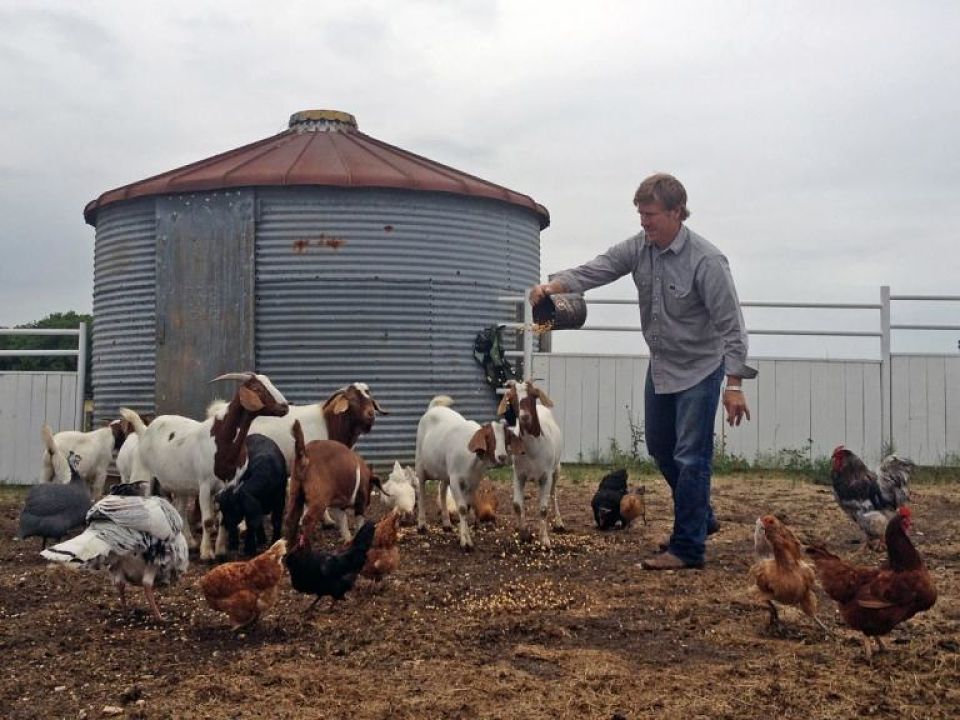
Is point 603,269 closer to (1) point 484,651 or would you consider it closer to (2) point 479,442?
(2) point 479,442

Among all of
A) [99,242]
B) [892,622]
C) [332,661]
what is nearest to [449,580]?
[332,661]

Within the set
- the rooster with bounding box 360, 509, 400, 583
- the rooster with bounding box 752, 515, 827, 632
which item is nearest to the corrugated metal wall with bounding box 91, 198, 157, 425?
the rooster with bounding box 360, 509, 400, 583

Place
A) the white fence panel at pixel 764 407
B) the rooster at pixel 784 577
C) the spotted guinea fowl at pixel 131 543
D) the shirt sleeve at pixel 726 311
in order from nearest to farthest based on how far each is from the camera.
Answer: the rooster at pixel 784 577, the spotted guinea fowl at pixel 131 543, the shirt sleeve at pixel 726 311, the white fence panel at pixel 764 407

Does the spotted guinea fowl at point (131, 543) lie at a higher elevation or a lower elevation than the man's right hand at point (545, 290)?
lower

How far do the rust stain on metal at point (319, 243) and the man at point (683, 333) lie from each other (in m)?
7.14

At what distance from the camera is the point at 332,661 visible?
504 cm

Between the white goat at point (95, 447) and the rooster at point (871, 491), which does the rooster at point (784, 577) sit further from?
the white goat at point (95, 447)

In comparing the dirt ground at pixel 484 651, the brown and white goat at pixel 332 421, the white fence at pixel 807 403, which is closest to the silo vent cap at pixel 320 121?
the white fence at pixel 807 403

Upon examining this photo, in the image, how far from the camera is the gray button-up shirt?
6582mm

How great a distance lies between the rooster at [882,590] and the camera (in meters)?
4.88

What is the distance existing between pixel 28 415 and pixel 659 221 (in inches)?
Result: 436

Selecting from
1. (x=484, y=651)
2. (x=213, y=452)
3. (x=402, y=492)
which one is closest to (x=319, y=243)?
(x=402, y=492)

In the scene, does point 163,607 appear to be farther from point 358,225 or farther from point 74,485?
point 358,225

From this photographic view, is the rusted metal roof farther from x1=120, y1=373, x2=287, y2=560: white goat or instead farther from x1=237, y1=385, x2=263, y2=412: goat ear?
x1=237, y1=385, x2=263, y2=412: goat ear
